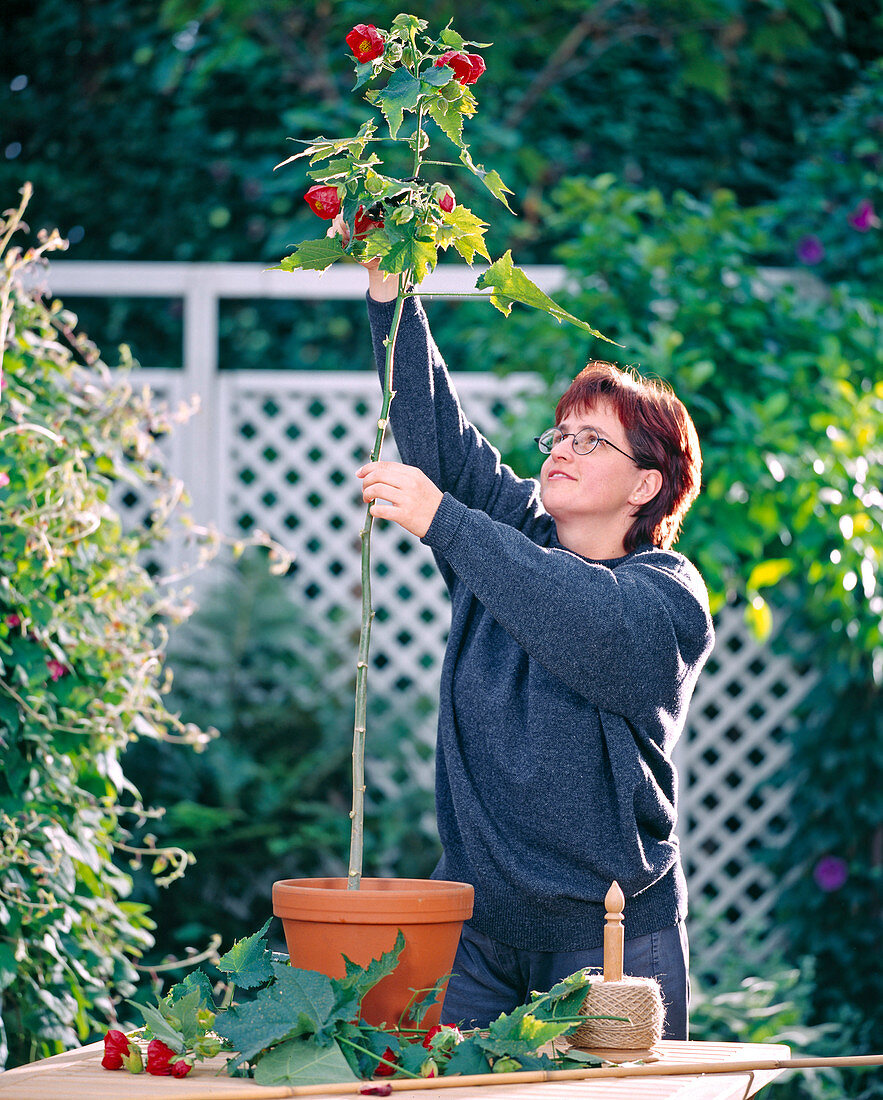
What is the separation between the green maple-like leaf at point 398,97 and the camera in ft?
3.95

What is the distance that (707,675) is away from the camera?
11.1 feet

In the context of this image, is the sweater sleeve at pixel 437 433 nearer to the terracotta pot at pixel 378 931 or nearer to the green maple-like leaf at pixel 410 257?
the green maple-like leaf at pixel 410 257

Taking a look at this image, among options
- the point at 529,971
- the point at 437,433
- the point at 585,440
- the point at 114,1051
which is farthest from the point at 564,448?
the point at 114,1051

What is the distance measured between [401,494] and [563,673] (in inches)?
10.1

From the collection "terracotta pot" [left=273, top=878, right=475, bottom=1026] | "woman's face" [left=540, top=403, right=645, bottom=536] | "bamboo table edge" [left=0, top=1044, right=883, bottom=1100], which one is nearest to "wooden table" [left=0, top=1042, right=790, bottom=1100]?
"bamboo table edge" [left=0, top=1044, right=883, bottom=1100]

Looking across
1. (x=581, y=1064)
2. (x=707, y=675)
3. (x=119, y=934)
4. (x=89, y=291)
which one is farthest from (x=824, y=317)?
(x=581, y=1064)

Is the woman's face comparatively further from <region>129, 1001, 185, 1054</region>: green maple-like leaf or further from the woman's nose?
<region>129, 1001, 185, 1054</region>: green maple-like leaf

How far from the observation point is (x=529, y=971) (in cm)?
148

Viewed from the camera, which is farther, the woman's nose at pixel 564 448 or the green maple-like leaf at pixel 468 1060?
the woman's nose at pixel 564 448

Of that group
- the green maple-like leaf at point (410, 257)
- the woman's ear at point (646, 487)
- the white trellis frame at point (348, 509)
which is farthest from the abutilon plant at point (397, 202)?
the white trellis frame at point (348, 509)

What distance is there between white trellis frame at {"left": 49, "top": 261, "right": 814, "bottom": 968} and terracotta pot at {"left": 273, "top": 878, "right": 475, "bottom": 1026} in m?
2.13

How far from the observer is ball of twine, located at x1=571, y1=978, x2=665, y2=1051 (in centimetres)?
117

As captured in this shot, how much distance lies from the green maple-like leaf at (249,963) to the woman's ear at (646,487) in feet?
2.32

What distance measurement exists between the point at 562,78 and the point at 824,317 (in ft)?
6.43
